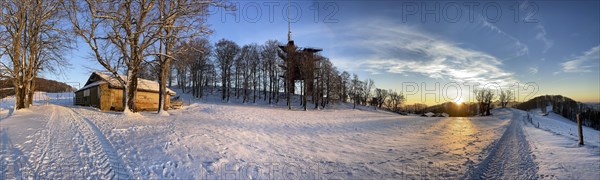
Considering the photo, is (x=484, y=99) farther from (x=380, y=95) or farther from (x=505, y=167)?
(x=505, y=167)

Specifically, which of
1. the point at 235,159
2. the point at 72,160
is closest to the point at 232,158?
the point at 235,159

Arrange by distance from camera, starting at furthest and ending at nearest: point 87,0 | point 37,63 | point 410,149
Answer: point 37,63
point 87,0
point 410,149

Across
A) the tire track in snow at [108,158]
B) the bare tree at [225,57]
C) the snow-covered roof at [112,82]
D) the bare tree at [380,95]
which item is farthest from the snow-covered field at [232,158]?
the bare tree at [380,95]

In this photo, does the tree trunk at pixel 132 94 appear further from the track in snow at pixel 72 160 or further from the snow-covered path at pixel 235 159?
the track in snow at pixel 72 160

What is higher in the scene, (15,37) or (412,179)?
(15,37)

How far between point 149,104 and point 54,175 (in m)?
32.7

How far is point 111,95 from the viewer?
32.8 meters

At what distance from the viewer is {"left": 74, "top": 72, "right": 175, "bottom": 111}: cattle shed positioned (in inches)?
1265

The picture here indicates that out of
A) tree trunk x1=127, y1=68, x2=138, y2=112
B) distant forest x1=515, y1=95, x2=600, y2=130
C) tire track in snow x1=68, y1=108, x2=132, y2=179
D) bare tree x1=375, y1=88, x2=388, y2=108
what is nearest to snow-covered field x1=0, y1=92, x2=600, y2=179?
tire track in snow x1=68, y1=108, x2=132, y2=179

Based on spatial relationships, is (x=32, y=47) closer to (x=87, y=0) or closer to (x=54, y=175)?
(x=87, y=0)

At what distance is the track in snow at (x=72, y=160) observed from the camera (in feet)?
22.5

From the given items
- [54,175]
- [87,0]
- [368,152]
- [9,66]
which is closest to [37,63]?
[9,66]

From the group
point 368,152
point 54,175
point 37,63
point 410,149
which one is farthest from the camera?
point 37,63

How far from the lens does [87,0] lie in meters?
18.2
